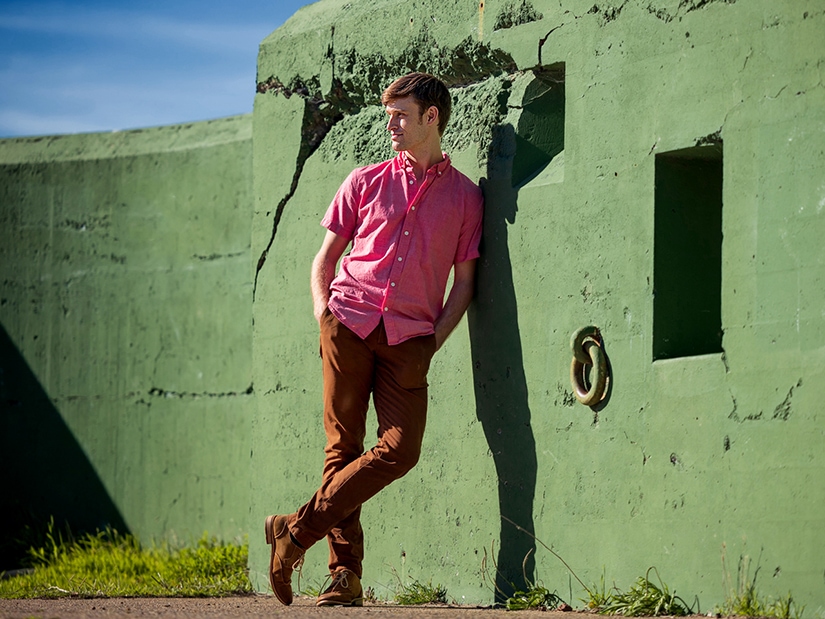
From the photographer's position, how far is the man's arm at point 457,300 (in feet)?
15.7

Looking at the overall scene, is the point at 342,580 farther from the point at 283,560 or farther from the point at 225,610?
the point at 225,610

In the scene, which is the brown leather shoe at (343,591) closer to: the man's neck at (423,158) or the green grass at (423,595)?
the green grass at (423,595)

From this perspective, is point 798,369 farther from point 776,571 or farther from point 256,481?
point 256,481

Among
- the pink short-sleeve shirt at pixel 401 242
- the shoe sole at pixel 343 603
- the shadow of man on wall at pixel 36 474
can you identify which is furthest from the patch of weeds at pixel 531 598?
the shadow of man on wall at pixel 36 474

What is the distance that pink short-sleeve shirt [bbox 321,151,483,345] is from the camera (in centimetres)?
474

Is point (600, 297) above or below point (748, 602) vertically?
above

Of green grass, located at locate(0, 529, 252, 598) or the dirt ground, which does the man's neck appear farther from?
green grass, located at locate(0, 529, 252, 598)

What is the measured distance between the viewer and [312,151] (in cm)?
584

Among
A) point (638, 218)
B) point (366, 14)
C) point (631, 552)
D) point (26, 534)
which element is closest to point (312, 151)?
point (366, 14)

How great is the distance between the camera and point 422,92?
4.79 metres

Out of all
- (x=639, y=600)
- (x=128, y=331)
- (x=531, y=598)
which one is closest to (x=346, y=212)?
(x=531, y=598)

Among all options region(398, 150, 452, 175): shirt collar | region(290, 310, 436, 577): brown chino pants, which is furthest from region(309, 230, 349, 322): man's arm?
region(398, 150, 452, 175): shirt collar

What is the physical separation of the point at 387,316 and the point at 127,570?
272cm

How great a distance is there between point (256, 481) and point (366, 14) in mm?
2138
